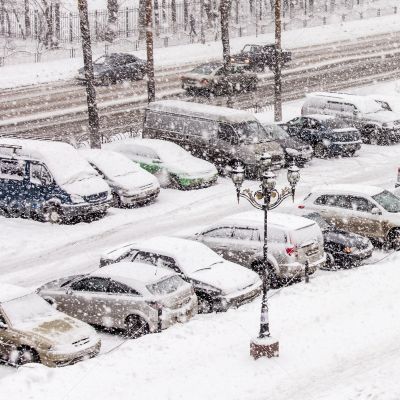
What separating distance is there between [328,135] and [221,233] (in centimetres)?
1256

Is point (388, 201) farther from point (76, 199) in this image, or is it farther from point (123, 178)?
point (76, 199)

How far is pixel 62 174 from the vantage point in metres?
24.4

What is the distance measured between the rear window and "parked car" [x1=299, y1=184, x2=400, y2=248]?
9.03 ft

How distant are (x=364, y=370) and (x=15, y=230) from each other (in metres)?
12.2

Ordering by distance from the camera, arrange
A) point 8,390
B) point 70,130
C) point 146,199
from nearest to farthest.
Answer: point 8,390 < point 146,199 < point 70,130

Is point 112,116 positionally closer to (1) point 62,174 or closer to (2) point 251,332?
(1) point 62,174

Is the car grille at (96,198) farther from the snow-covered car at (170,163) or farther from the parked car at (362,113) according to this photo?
the parked car at (362,113)

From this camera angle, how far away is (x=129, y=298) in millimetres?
16766

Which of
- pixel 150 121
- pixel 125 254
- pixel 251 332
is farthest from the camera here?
pixel 150 121

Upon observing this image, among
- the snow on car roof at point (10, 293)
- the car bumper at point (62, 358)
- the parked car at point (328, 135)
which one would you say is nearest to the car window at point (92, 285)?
the snow on car roof at point (10, 293)

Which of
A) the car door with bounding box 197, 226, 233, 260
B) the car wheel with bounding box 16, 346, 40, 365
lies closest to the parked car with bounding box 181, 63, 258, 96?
the car door with bounding box 197, 226, 233, 260

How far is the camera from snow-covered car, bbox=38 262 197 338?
16.6m

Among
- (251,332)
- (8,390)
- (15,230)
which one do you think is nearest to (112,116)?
(15,230)

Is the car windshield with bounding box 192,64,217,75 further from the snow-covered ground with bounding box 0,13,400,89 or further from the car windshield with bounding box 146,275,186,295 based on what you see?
the car windshield with bounding box 146,275,186,295
